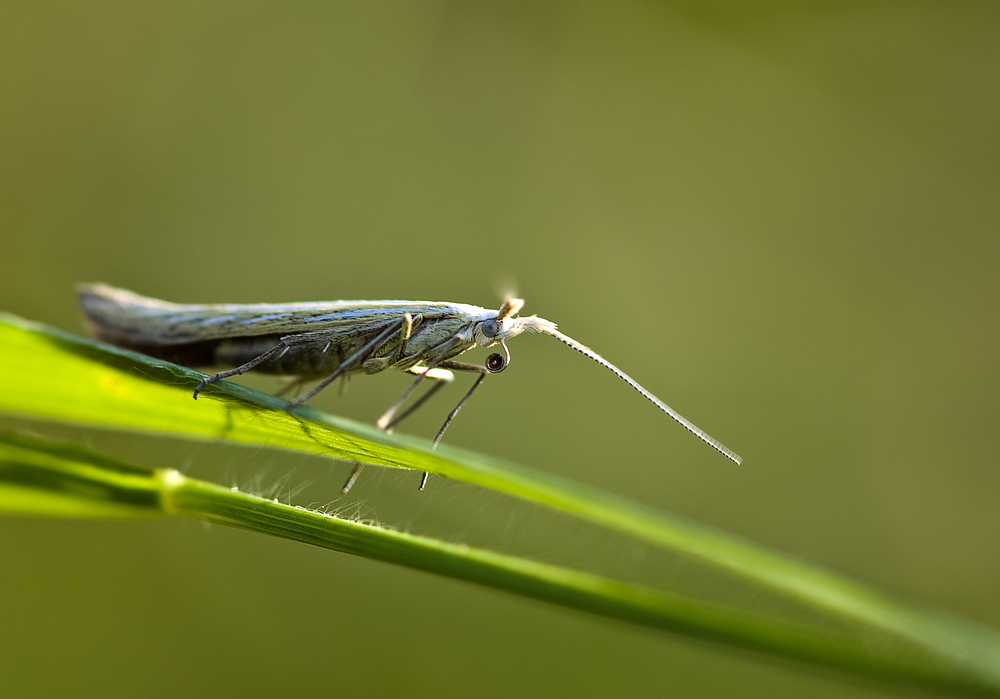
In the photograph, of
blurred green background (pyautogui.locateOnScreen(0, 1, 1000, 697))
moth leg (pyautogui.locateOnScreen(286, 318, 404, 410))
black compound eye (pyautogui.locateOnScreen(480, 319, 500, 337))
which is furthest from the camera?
blurred green background (pyautogui.locateOnScreen(0, 1, 1000, 697))

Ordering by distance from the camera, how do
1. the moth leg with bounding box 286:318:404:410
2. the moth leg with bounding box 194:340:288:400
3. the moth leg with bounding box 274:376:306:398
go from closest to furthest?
the moth leg with bounding box 194:340:288:400 → the moth leg with bounding box 286:318:404:410 → the moth leg with bounding box 274:376:306:398

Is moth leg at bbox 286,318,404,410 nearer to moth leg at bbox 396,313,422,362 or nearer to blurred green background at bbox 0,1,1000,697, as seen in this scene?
moth leg at bbox 396,313,422,362

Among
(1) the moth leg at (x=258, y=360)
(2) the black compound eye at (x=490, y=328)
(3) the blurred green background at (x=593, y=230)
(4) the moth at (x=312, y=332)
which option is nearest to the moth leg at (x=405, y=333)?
(4) the moth at (x=312, y=332)

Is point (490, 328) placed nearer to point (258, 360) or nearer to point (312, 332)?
point (312, 332)

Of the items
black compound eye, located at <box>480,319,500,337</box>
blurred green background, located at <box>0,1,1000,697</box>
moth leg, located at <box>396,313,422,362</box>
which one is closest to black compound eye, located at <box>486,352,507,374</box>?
black compound eye, located at <box>480,319,500,337</box>

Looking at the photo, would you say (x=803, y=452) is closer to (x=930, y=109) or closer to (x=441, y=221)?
(x=930, y=109)

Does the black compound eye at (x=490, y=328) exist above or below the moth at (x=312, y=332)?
above

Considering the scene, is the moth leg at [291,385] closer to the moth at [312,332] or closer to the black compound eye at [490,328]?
the moth at [312,332]
